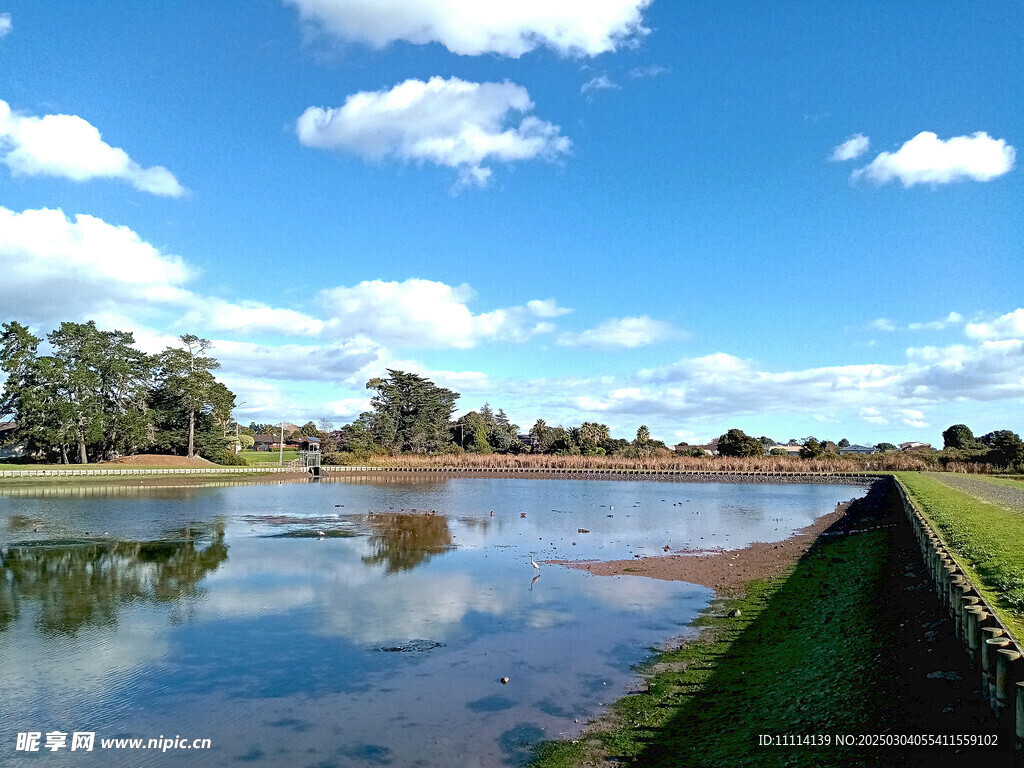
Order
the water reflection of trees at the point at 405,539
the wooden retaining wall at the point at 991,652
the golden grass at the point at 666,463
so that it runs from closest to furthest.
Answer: the wooden retaining wall at the point at 991,652
the water reflection of trees at the point at 405,539
the golden grass at the point at 666,463

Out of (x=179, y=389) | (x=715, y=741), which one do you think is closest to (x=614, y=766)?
(x=715, y=741)

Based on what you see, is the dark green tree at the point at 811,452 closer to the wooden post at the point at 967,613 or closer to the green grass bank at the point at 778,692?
the green grass bank at the point at 778,692

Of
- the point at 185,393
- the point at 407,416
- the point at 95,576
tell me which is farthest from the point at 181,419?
the point at 95,576

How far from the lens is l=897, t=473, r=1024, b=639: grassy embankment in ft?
33.1

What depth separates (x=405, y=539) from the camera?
1200 inches

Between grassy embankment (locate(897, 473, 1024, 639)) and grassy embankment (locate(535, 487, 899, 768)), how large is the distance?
1774 millimetres

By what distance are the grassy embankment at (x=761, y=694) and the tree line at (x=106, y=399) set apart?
263ft

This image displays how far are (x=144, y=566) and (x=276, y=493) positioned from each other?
34253mm

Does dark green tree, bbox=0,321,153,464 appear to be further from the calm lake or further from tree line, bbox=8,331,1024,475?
the calm lake

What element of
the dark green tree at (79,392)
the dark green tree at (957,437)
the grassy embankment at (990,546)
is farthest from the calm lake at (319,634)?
the dark green tree at (957,437)

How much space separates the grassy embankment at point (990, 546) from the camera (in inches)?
397

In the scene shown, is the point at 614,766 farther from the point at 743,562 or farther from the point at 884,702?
the point at 743,562

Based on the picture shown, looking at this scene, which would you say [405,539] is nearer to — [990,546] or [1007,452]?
[990,546]

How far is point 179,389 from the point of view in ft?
290
